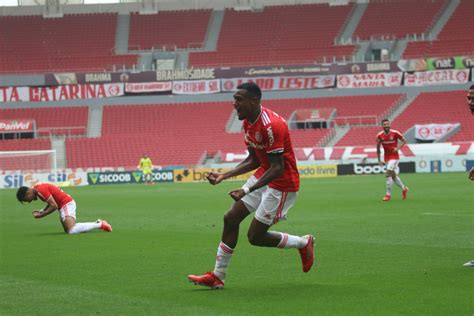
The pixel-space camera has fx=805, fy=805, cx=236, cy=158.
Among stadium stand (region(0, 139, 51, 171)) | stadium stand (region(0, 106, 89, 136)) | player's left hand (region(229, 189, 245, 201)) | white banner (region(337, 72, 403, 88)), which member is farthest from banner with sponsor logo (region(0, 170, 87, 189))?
player's left hand (region(229, 189, 245, 201))

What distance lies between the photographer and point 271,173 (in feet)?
28.3

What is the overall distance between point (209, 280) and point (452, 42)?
57.0 meters

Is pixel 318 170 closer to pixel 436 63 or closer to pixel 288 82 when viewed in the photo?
pixel 288 82

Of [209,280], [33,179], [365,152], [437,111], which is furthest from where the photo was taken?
[437,111]

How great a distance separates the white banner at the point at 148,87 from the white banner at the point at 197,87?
536mm

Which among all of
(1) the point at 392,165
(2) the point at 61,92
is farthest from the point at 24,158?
(1) the point at 392,165

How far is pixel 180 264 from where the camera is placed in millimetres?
11266

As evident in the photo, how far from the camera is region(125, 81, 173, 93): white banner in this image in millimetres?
60594

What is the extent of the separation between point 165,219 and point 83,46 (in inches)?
1835

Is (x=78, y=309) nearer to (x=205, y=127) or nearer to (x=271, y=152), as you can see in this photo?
(x=271, y=152)

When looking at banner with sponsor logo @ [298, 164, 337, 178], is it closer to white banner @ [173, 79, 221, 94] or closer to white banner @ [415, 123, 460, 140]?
white banner @ [415, 123, 460, 140]

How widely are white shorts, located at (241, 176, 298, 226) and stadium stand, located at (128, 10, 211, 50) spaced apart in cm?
5675

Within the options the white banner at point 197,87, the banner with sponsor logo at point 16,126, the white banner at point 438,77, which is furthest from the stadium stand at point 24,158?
the white banner at point 438,77

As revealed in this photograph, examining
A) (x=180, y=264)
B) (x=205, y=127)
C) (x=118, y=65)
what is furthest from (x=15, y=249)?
(x=118, y=65)
